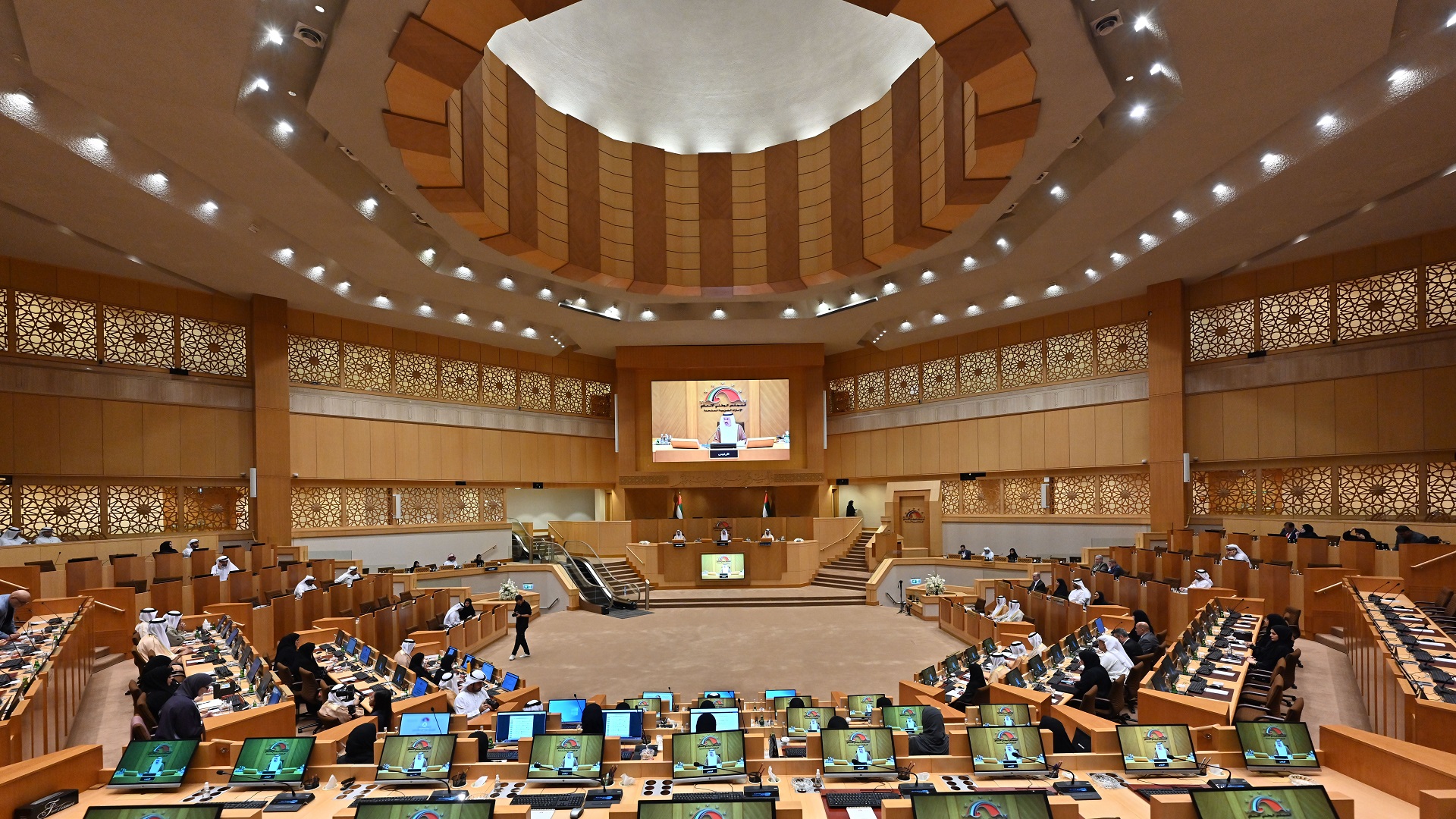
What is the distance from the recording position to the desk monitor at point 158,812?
415 centimetres

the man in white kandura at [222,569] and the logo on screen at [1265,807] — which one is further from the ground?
the logo on screen at [1265,807]

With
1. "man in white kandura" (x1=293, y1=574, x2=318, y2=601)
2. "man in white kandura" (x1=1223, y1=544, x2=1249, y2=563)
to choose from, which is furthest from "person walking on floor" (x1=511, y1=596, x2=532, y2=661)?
"man in white kandura" (x1=1223, y1=544, x2=1249, y2=563)

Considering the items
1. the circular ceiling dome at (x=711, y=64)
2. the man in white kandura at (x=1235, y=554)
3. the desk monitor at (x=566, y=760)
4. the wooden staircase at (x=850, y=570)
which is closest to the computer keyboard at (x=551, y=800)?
the desk monitor at (x=566, y=760)

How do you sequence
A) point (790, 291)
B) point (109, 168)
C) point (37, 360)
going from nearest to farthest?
point (109, 168) < point (37, 360) < point (790, 291)

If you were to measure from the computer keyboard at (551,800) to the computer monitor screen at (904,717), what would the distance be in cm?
288

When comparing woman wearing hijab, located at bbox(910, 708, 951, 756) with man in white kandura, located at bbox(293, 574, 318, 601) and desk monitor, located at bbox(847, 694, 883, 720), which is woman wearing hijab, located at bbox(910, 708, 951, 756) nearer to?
desk monitor, located at bbox(847, 694, 883, 720)

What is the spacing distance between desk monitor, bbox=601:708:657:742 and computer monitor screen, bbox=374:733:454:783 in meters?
1.65

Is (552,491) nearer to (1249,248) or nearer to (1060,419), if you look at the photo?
(1060,419)

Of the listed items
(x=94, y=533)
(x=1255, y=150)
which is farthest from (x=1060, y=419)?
(x=94, y=533)

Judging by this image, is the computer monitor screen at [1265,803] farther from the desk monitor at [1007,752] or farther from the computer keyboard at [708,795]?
the computer keyboard at [708,795]

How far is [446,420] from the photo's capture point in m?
21.5

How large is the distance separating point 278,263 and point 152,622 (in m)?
7.83

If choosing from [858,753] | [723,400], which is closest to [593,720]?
[858,753]

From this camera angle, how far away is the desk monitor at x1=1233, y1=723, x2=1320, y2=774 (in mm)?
5113
